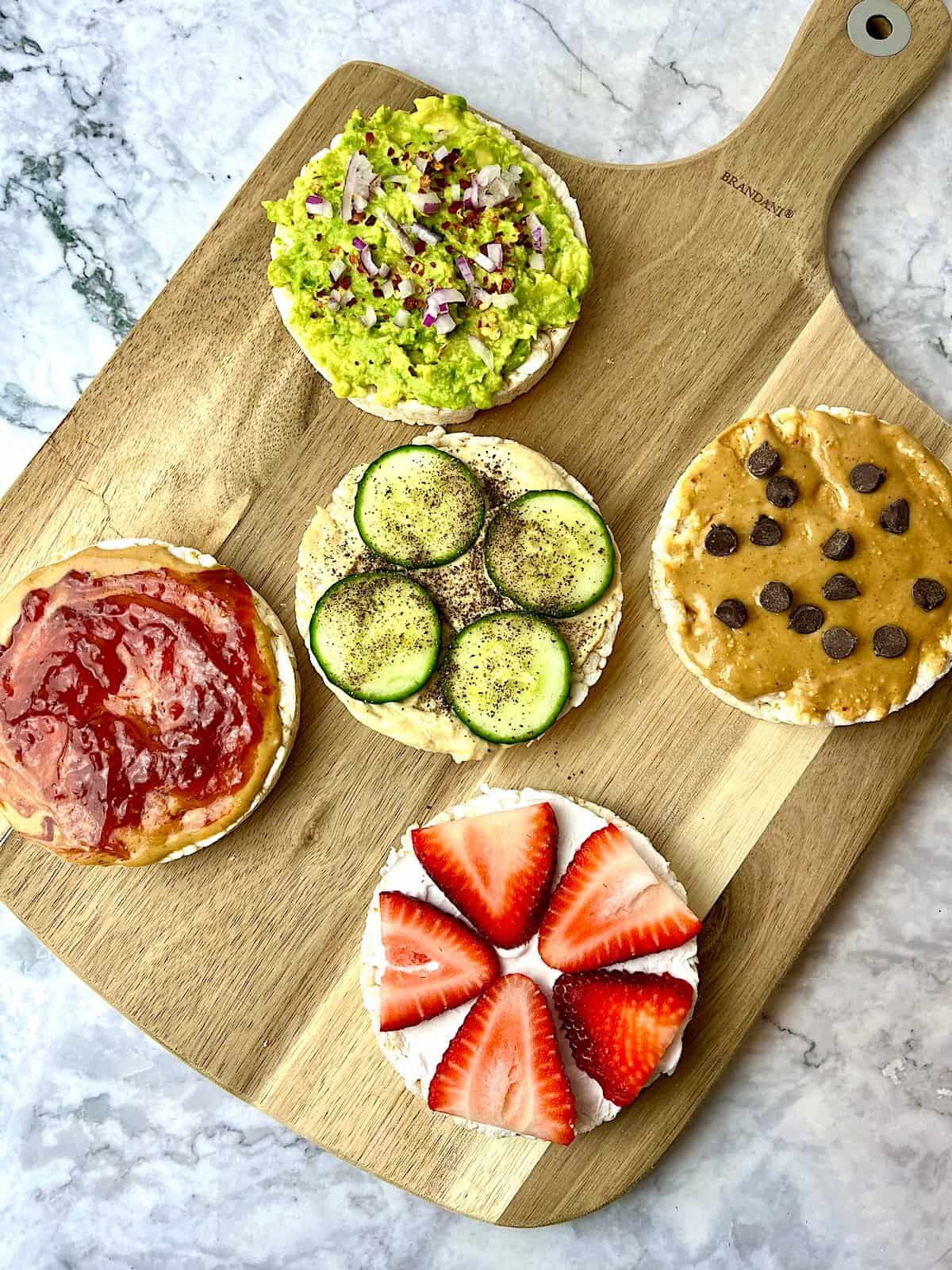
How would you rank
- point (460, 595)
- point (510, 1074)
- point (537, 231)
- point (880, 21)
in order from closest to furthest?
point (510, 1074), point (537, 231), point (460, 595), point (880, 21)

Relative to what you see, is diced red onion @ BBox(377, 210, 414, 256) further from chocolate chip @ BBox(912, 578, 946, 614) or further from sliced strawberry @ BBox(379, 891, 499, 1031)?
sliced strawberry @ BBox(379, 891, 499, 1031)

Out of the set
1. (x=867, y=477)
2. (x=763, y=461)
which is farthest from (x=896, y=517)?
(x=763, y=461)

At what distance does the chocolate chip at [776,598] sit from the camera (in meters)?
4.18

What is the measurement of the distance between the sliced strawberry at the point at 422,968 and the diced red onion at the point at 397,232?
2.67 metres

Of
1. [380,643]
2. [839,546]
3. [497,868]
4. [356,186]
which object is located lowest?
[497,868]

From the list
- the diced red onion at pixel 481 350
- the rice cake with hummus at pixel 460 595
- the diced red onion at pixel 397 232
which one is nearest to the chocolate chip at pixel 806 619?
the rice cake with hummus at pixel 460 595

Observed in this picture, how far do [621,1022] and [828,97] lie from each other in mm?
4102

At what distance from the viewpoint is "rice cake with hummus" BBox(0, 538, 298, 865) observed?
13.8 feet

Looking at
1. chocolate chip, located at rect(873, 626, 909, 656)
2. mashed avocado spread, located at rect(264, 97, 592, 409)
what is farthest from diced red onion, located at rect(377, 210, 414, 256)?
chocolate chip, located at rect(873, 626, 909, 656)

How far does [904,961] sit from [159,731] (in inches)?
141

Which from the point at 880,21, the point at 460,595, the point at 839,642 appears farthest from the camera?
the point at 880,21

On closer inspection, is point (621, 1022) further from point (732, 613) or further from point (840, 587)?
point (840, 587)

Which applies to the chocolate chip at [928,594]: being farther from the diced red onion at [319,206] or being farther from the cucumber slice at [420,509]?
the diced red onion at [319,206]

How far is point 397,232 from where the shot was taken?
13.9ft
